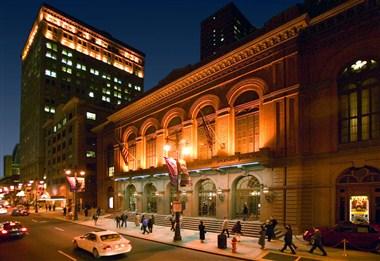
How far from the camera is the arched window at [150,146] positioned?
156 ft

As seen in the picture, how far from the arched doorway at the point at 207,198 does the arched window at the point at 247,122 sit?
6068 millimetres

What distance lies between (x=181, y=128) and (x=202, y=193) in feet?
27.9

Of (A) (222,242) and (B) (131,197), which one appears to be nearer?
(A) (222,242)

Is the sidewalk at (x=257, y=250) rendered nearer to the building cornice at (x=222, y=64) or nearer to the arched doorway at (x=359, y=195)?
the arched doorway at (x=359, y=195)

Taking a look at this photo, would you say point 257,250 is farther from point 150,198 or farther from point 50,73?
point 50,73

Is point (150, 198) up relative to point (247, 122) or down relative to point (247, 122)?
down

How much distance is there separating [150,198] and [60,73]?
90008 mm

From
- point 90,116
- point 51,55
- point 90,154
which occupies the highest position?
point 51,55

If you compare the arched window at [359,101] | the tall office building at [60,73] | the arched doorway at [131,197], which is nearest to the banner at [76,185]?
Answer: the arched doorway at [131,197]

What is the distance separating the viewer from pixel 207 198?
126ft

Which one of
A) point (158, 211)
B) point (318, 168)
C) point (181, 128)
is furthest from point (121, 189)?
point (318, 168)

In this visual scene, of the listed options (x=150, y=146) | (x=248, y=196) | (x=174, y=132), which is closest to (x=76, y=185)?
(x=150, y=146)

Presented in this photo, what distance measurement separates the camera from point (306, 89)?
28516 mm

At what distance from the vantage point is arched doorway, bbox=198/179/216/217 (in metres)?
37.6
